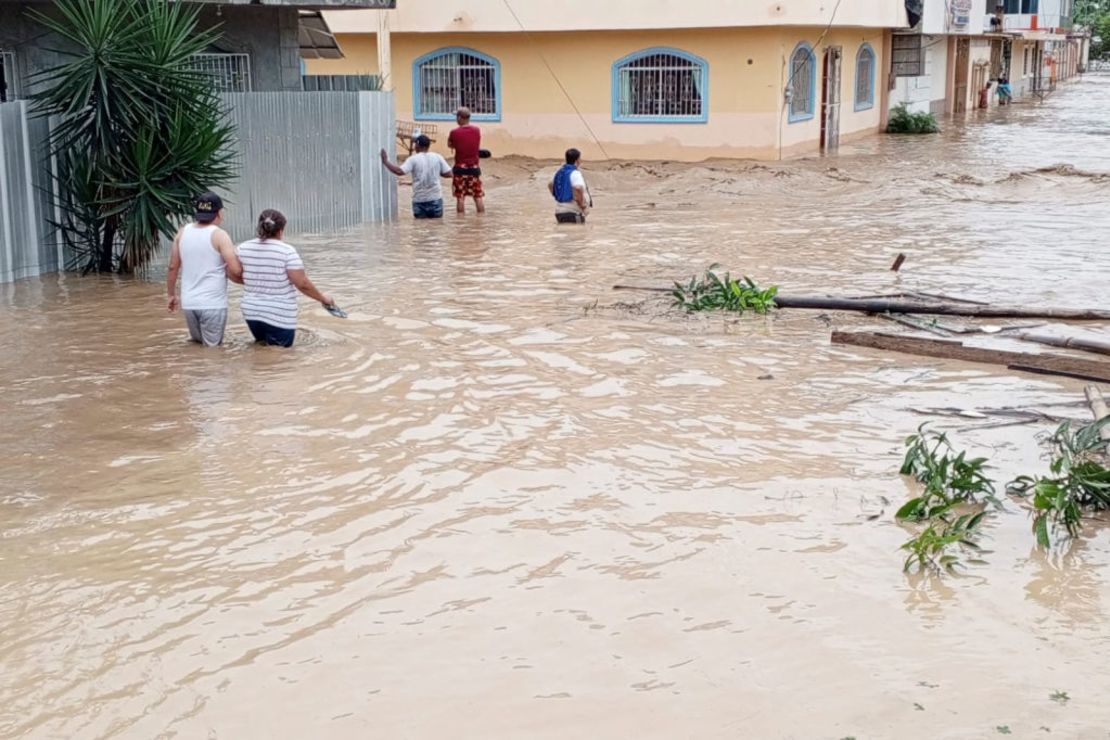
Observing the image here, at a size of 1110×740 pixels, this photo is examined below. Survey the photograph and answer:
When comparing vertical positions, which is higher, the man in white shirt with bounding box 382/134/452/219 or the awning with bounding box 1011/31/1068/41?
the awning with bounding box 1011/31/1068/41

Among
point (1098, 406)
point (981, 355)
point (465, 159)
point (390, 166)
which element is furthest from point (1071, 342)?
point (465, 159)

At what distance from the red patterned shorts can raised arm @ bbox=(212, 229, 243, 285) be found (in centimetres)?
896

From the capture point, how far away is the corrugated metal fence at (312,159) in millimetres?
15953

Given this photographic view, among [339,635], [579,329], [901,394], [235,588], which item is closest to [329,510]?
[235,588]

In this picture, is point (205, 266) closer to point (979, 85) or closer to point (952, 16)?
point (952, 16)

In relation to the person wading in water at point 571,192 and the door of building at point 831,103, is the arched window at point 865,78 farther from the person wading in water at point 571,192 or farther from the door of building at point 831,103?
the person wading in water at point 571,192

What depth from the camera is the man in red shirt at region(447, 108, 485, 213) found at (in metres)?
18.7

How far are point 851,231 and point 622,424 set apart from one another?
10.3 metres

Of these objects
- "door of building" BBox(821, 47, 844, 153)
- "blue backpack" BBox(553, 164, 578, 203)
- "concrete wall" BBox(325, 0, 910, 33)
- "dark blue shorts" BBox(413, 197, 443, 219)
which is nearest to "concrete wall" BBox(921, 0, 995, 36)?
"door of building" BBox(821, 47, 844, 153)

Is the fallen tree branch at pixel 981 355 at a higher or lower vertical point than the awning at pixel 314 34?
lower

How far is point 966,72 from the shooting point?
1880 inches

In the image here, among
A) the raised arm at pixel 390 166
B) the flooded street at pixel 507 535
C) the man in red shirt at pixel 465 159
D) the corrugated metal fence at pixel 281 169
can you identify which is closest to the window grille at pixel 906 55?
the man in red shirt at pixel 465 159

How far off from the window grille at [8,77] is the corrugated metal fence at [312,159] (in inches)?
91.3

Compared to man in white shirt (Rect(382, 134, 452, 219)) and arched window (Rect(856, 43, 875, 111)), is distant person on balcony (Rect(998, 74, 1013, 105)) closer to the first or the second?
arched window (Rect(856, 43, 875, 111))
